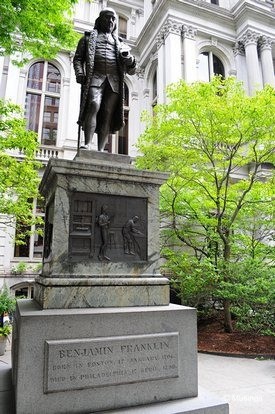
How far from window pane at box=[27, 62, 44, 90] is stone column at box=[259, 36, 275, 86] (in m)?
15.5

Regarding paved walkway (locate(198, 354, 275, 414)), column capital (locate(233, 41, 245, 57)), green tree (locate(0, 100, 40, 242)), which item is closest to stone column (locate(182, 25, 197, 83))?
column capital (locate(233, 41, 245, 57))

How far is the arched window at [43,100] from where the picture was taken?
2150 cm

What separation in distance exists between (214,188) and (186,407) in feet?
31.1

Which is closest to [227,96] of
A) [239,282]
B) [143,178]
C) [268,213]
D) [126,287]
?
[268,213]

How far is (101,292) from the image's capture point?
4.14 m

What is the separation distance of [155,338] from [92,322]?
0.81 m

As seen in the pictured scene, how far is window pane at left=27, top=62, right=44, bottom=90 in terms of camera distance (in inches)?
869

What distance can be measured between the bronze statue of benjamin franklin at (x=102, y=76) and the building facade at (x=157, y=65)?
14620 millimetres

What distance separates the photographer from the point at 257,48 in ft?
78.5

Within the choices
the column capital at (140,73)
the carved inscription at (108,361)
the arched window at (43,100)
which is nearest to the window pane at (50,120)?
the arched window at (43,100)

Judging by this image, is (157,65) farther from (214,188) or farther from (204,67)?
(214,188)

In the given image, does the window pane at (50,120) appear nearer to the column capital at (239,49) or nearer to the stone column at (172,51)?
the stone column at (172,51)

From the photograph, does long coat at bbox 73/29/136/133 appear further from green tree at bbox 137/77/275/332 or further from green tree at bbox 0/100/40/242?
green tree at bbox 0/100/40/242

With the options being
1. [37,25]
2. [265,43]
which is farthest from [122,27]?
[37,25]
